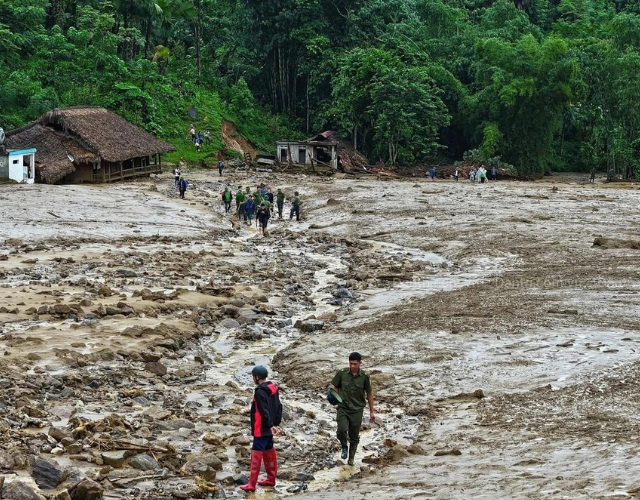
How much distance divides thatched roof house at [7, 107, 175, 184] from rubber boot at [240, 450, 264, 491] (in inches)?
1368

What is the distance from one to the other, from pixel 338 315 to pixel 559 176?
41294 millimetres

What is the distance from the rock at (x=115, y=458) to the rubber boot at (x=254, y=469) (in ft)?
4.49

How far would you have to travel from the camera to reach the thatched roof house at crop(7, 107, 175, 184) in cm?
4450

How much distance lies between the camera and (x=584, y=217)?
34.8 metres

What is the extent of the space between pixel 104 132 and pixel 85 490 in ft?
130

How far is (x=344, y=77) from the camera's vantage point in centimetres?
5831

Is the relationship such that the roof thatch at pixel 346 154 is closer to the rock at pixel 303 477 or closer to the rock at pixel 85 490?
the rock at pixel 303 477

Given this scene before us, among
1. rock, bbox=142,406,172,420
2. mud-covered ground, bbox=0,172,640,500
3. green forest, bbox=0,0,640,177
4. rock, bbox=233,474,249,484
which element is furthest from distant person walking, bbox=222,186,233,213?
rock, bbox=233,474,249,484

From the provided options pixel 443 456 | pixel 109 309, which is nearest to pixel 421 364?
pixel 443 456

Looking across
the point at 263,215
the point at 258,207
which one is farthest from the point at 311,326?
the point at 258,207

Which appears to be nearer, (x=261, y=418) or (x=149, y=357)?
(x=261, y=418)

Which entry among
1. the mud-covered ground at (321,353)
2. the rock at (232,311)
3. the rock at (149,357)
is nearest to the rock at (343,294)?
the mud-covered ground at (321,353)

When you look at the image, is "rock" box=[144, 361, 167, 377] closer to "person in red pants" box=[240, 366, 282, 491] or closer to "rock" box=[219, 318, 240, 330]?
"rock" box=[219, 318, 240, 330]

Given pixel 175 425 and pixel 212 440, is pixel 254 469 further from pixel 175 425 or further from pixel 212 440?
pixel 175 425
